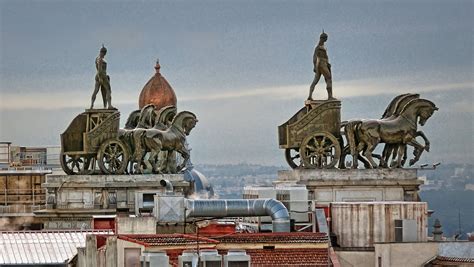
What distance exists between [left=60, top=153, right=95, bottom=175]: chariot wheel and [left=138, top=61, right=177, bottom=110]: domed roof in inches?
1227

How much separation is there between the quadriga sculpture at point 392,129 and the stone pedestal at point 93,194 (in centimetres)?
896

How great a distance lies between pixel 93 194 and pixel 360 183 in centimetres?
1271

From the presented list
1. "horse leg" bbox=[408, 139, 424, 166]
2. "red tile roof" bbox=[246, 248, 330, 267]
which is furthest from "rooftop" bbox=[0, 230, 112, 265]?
"horse leg" bbox=[408, 139, 424, 166]

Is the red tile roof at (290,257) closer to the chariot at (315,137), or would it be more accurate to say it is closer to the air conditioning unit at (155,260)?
the air conditioning unit at (155,260)

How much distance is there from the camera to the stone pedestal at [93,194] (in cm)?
10325

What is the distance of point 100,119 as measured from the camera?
104 m

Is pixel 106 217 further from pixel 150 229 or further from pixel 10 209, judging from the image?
pixel 10 209

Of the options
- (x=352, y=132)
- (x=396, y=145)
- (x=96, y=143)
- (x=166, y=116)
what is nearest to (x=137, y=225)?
(x=352, y=132)

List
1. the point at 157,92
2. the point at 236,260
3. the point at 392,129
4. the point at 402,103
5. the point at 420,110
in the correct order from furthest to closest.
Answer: the point at 157,92 < the point at 402,103 < the point at 420,110 < the point at 392,129 < the point at 236,260

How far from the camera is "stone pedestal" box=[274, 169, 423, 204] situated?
96250 mm

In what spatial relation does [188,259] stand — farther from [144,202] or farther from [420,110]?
[420,110]

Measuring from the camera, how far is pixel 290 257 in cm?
7562

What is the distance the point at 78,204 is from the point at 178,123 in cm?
521

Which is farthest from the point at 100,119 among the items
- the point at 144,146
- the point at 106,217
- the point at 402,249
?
the point at 402,249
